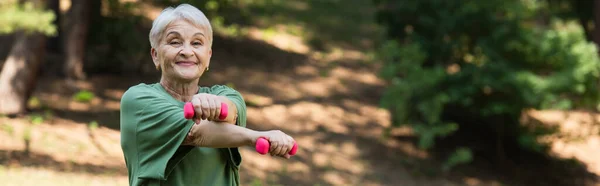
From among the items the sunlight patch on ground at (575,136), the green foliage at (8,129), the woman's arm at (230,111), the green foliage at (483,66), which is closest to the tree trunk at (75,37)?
the green foliage at (8,129)

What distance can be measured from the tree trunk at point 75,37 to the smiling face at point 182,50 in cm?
944

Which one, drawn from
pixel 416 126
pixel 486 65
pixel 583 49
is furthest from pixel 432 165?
pixel 583 49

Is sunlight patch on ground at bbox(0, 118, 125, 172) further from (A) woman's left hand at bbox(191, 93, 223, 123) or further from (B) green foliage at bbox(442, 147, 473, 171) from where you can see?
(A) woman's left hand at bbox(191, 93, 223, 123)

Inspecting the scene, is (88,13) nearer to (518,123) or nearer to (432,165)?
(432,165)

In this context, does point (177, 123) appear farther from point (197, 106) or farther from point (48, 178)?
point (48, 178)

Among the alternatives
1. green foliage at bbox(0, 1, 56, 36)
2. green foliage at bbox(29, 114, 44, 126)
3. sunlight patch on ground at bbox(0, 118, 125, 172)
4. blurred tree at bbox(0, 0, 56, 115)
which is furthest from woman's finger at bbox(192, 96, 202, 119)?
green foliage at bbox(29, 114, 44, 126)

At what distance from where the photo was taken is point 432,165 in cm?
1216

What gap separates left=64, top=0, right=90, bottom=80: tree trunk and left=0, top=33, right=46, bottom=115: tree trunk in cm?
119

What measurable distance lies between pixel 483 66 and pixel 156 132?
925cm

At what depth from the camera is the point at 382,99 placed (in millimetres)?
11797

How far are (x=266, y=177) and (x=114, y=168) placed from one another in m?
2.15

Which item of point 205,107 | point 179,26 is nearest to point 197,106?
point 205,107

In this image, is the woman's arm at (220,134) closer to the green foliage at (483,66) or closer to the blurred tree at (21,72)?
the blurred tree at (21,72)

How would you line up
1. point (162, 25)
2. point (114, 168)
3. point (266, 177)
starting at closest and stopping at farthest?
1. point (162, 25)
2. point (114, 168)
3. point (266, 177)
